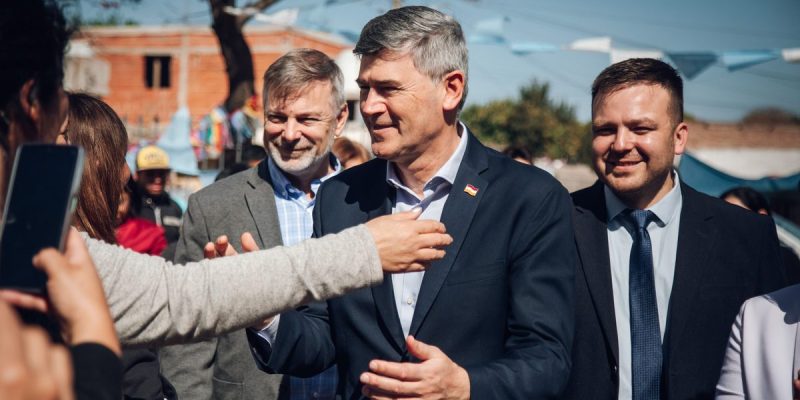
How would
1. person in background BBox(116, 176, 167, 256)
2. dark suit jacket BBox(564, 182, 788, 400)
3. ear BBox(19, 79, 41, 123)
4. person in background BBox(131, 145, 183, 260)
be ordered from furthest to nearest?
person in background BBox(131, 145, 183, 260) < person in background BBox(116, 176, 167, 256) < dark suit jacket BBox(564, 182, 788, 400) < ear BBox(19, 79, 41, 123)

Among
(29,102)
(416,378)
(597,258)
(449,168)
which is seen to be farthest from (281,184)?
(29,102)

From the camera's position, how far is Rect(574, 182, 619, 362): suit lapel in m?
2.84

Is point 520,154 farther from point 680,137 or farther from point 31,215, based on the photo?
point 31,215

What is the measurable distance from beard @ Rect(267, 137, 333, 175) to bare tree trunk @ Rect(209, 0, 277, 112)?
11646 millimetres

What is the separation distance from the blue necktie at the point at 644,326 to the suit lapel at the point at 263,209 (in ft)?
5.33

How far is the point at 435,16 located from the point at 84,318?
1.71 meters

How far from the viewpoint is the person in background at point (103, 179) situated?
2.83 metres

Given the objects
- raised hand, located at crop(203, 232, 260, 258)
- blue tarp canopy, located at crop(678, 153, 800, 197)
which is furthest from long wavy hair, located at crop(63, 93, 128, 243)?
blue tarp canopy, located at crop(678, 153, 800, 197)

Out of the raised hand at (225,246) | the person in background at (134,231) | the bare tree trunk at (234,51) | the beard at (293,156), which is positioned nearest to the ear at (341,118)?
the beard at (293,156)

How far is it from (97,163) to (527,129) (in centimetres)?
5378

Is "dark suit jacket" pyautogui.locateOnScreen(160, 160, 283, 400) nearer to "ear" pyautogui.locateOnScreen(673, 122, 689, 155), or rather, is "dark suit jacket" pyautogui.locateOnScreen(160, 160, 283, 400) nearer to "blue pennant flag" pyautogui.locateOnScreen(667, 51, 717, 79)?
"ear" pyautogui.locateOnScreen(673, 122, 689, 155)

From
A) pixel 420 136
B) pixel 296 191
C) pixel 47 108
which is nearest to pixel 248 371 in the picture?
pixel 296 191

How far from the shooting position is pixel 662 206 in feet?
10.1

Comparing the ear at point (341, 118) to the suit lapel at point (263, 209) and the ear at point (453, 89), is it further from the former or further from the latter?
the ear at point (453, 89)
